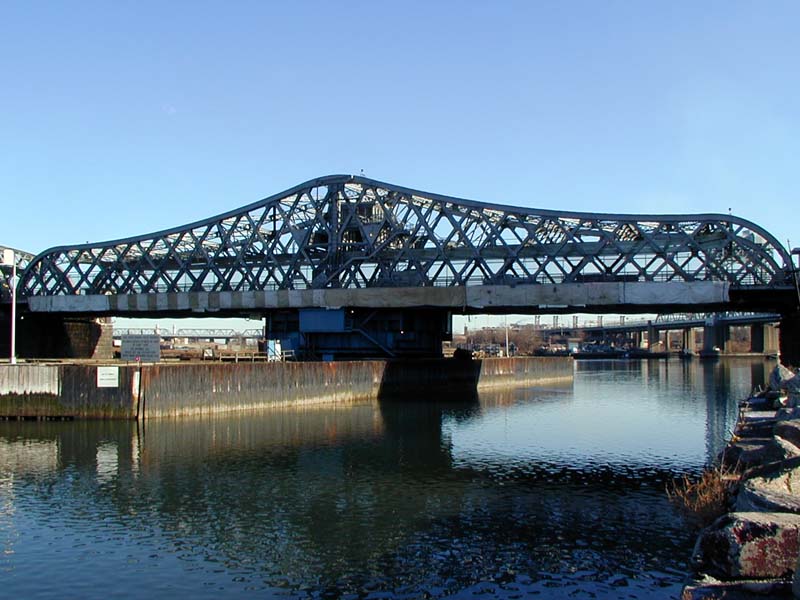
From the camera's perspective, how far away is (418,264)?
8019 cm

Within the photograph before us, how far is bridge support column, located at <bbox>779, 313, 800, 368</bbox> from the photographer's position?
219 ft

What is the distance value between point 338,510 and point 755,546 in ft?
57.9

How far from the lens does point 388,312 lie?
277 ft

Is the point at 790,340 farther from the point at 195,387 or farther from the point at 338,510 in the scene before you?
the point at 338,510

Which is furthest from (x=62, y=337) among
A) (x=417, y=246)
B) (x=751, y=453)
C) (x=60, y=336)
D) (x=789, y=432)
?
(x=789, y=432)

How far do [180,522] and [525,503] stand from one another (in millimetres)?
12572

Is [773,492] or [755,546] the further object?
[773,492]

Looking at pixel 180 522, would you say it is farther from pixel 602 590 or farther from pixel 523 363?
pixel 523 363

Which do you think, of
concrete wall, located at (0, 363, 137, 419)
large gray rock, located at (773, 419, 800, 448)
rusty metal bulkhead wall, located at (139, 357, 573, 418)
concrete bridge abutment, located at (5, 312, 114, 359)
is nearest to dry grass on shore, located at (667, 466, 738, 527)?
large gray rock, located at (773, 419, 800, 448)

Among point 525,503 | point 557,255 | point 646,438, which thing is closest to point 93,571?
point 525,503

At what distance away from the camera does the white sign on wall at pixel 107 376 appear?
50469mm

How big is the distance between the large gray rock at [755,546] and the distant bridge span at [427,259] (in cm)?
5808

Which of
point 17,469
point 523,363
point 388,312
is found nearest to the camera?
point 17,469

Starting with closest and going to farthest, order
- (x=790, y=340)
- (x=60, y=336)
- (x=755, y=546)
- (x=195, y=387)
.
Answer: (x=755, y=546) → (x=195, y=387) → (x=790, y=340) → (x=60, y=336)
